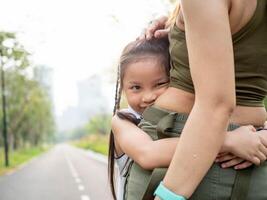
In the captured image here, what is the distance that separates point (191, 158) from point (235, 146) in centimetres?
12

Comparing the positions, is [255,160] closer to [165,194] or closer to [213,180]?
[213,180]

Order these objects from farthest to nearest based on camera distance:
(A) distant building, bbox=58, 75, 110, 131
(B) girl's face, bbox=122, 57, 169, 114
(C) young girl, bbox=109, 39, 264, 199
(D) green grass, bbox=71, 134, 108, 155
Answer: (A) distant building, bbox=58, 75, 110, 131 → (D) green grass, bbox=71, 134, 108, 155 → (B) girl's face, bbox=122, 57, 169, 114 → (C) young girl, bbox=109, 39, 264, 199

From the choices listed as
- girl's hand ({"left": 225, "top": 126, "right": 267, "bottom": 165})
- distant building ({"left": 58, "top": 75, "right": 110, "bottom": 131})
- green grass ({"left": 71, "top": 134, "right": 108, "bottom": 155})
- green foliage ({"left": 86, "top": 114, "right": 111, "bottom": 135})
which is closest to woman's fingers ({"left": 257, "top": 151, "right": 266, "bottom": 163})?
girl's hand ({"left": 225, "top": 126, "right": 267, "bottom": 165})

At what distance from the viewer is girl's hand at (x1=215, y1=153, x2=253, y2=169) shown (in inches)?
47.3

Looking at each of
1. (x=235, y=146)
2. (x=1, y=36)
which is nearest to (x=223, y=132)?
(x=235, y=146)

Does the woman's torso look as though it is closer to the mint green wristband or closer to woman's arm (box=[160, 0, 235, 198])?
woman's arm (box=[160, 0, 235, 198])

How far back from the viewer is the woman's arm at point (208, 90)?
1140 millimetres

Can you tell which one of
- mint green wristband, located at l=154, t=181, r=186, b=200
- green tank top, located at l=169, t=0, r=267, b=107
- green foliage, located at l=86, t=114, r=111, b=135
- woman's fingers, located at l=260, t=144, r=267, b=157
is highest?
green tank top, located at l=169, t=0, r=267, b=107

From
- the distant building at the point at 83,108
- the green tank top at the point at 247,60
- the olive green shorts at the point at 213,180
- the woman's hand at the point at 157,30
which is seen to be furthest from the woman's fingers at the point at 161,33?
the distant building at the point at 83,108

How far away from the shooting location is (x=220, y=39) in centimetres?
114

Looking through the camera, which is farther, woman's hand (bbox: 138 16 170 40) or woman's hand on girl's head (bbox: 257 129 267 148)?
woman's hand (bbox: 138 16 170 40)

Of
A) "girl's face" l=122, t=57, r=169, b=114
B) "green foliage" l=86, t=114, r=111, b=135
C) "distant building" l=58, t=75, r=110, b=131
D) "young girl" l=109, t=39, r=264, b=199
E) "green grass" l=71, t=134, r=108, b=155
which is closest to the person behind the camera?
"young girl" l=109, t=39, r=264, b=199

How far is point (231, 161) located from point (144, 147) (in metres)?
0.22

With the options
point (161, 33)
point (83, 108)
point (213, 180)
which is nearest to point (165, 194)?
point (213, 180)
